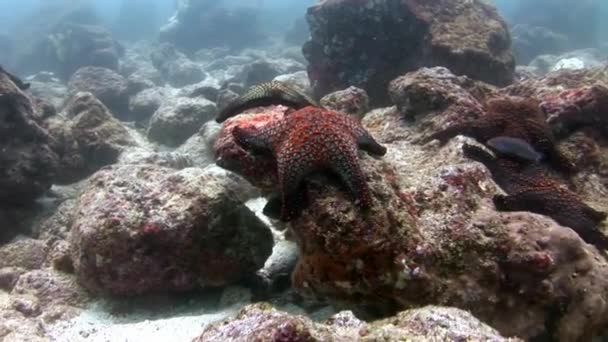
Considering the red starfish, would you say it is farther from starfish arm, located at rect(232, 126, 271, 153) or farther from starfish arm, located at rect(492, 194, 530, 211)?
starfish arm, located at rect(492, 194, 530, 211)

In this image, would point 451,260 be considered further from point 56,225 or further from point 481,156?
point 56,225

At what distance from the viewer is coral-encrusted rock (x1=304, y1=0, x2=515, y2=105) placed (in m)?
9.55

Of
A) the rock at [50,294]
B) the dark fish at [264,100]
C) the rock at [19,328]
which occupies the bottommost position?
the rock at [50,294]

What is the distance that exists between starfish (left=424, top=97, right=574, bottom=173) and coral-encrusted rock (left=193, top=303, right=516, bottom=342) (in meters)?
3.20

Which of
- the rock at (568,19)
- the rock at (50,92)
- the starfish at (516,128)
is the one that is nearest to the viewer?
the starfish at (516,128)

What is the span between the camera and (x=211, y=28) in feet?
107

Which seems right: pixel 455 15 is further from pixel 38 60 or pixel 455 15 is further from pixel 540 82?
pixel 38 60

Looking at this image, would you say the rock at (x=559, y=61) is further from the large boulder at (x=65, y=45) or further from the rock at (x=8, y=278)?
the large boulder at (x=65, y=45)

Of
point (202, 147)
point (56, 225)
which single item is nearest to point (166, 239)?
point (56, 225)

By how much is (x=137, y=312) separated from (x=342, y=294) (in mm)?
2461

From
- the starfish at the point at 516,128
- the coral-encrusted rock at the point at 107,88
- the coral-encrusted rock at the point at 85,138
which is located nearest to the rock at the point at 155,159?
the coral-encrusted rock at the point at 85,138

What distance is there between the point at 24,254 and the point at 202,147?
180 inches

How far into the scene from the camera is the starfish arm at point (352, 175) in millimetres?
3578

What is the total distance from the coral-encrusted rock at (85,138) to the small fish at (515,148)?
303 inches
